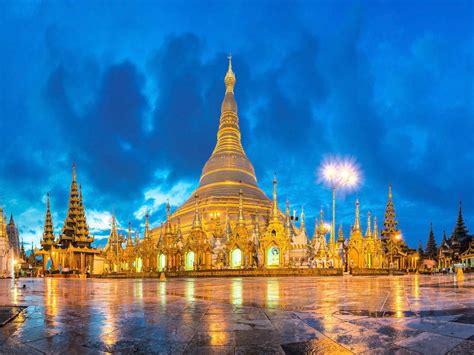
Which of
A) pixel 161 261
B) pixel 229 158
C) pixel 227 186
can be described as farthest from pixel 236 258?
pixel 229 158

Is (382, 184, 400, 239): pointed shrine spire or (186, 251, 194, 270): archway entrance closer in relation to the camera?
(186, 251, 194, 270): archway entrance

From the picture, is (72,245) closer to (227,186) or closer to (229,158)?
(227,186)

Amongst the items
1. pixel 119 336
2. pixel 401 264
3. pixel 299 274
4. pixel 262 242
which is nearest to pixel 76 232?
pixel 262 242

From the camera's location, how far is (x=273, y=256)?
37.7m

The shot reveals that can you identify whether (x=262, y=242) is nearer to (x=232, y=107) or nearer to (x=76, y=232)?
(x=76, y=232)

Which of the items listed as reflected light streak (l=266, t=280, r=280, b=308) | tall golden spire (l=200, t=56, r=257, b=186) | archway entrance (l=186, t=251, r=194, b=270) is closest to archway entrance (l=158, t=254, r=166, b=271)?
archway entrance (l=186, t=251, r=194, b=270)

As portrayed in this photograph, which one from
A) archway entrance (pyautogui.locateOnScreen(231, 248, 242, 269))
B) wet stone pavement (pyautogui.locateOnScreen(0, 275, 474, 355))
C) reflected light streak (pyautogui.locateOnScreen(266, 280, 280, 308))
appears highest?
wet stone pavement (pyautogui.locateOnScreen(0, 275, 474, 355))

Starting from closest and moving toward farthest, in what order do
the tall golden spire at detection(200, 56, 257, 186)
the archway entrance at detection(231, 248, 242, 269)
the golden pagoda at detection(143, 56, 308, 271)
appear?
the golden pagoda at detection(143, 56, 308, 271) → the archway entrance at detection(231, 248, 242, 269) → the tall golden spire at detection(200, 56, 257, 186)

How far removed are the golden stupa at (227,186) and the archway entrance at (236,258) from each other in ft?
58.4

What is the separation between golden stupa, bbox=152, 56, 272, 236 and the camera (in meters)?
62.9

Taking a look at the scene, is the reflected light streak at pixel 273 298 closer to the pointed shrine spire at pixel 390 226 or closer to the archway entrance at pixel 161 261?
the archway entrance at pixel 161 261

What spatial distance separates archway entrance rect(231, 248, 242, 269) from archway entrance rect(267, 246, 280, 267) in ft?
11.0

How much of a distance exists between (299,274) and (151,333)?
27382 mm

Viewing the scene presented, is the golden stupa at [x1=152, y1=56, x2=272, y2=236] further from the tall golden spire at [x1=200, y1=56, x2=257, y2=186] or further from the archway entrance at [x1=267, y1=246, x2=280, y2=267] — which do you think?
the archway entrance at [x1=267, y1=246, x2=280, y2=267]
